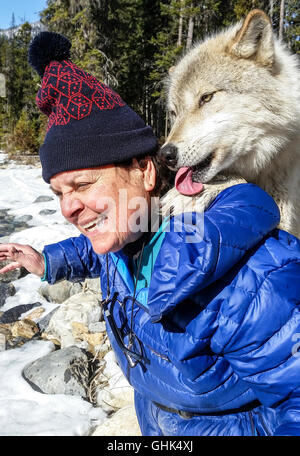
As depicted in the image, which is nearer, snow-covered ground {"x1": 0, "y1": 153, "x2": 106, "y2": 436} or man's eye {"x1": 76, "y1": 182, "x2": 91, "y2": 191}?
man's eye {"x1": 76, "y1": 182, "x2": 91, "y2": 191}

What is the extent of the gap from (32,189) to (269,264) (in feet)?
34.2

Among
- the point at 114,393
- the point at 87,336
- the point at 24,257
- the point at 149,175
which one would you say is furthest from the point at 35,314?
the point at 149,175

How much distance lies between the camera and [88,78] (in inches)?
62.6

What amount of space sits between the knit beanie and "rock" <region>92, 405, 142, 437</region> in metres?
1.77

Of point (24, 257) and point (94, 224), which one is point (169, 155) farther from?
point (24, 257)

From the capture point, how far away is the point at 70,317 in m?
3.76

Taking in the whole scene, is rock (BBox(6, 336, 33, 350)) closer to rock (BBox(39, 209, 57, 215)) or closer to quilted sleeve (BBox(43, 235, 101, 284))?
quilted sleeve (BBox(43, 235, 101, 284))

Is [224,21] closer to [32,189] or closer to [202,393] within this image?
[32,189]

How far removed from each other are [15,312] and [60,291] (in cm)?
61

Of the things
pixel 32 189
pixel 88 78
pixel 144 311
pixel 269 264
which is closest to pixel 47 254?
pixel 144 311

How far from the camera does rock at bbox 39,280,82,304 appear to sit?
4.44 meters

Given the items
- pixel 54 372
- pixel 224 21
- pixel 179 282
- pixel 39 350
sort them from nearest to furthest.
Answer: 1. pixel 179 282
2. pixel 54 372
3. pixel 39 350
4. pixel 224 21

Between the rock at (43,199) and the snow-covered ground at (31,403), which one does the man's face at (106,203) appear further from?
the rock at (43,199)

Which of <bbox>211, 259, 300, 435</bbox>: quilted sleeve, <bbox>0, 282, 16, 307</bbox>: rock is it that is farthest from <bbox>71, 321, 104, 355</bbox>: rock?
<bbox>211, 259, 300, 435</bbox>: quilted sleeve
